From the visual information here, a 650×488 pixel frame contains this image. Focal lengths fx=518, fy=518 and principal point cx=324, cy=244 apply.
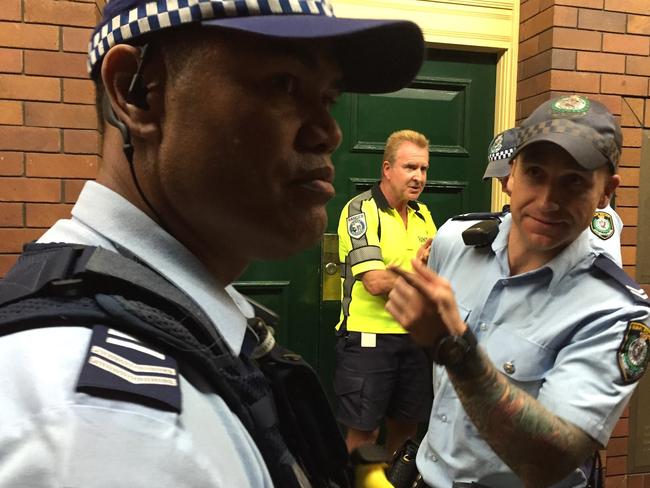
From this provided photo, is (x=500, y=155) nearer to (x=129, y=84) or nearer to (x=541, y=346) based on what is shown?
(x=541, y=346)

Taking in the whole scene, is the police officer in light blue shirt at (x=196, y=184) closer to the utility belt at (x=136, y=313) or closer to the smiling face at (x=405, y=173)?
the utility belt at (x=136, y=313)

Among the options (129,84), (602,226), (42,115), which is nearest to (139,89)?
(129,84)

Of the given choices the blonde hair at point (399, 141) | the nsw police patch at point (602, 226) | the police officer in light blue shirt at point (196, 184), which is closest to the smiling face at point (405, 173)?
the blonde hair at point (399, 141)

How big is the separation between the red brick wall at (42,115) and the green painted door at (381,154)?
111 cm

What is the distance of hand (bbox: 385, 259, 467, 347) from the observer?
1165 mm

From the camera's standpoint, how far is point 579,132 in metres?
1.45

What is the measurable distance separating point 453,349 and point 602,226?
1.45m

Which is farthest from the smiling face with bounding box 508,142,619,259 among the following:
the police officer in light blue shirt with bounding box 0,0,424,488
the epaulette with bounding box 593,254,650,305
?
the police officer in light blue shirt with bounding box 0,0,424,488

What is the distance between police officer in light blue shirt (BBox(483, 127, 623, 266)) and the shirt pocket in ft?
1.25

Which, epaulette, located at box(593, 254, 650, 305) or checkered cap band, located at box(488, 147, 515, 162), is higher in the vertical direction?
checkered cap band, located at box(488, 147, 515, 162)

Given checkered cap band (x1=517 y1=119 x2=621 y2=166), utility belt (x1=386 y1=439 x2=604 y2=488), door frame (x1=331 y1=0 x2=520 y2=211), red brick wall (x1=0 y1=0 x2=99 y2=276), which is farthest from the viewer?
door frame (x1=331 y1=0 x2=520 y2=211)

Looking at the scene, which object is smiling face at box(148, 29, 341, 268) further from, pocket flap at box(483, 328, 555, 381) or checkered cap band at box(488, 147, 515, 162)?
checkered cap band at box(488, 147, 515, 162)

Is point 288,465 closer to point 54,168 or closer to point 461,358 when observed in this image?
point 461,358

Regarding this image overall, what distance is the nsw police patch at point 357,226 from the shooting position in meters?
2.83
